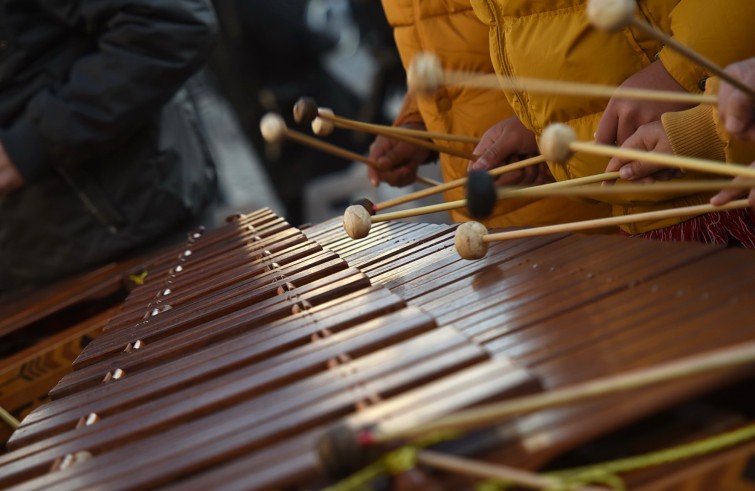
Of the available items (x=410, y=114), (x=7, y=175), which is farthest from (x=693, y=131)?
(x=7, y=175)

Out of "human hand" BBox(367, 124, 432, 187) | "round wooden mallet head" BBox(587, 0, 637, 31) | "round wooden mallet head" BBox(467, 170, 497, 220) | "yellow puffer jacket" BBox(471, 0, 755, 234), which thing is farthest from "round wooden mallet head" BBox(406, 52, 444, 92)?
"human hand" BBox(367, 124, 432, 187)

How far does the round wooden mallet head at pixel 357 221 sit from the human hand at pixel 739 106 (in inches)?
34.0

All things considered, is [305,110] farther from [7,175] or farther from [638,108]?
[7,175]

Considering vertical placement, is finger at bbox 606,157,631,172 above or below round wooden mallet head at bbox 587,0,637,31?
below

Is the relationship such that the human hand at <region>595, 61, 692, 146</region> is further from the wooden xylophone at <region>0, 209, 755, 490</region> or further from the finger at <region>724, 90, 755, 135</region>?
the finger at <region>724, 90, 755, 135</region>

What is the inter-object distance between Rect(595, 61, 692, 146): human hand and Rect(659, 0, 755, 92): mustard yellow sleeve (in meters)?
0.08

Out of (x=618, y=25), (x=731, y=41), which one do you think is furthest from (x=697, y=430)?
(x=731, y=41)

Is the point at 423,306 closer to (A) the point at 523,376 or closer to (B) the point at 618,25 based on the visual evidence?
(A) the point at 523,376

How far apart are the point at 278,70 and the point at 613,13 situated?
4.88 metres

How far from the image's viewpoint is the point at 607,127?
71.8 inches

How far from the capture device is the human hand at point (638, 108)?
1.76 meters

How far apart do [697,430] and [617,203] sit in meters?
1.04

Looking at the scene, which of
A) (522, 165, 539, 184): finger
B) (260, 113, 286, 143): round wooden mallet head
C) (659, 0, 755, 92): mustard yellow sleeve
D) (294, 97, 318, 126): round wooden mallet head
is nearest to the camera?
(659, 0, 755, 92): mustard yellow sleeve

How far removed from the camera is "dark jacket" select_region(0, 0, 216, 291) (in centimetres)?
300
